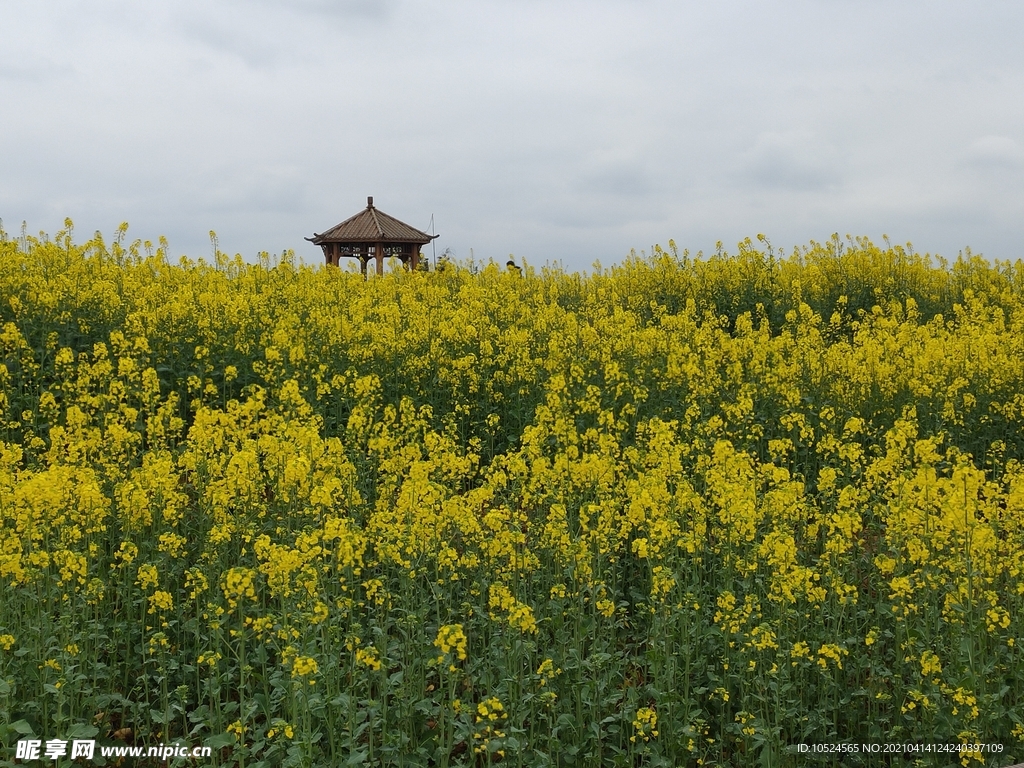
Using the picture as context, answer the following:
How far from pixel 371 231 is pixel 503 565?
1812 cm

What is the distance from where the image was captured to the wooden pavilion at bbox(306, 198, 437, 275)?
22219 mm

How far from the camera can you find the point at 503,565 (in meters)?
5.38

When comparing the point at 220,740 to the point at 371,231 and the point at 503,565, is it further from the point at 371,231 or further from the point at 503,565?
the point at 371,231

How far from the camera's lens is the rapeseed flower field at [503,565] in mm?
4605

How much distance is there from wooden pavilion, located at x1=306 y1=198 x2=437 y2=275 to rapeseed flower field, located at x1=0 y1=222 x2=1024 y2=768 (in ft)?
42.5

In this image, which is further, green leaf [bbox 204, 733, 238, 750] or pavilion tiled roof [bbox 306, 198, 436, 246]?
pavilion tiled roof [bbox 306, 198, 436, 246]

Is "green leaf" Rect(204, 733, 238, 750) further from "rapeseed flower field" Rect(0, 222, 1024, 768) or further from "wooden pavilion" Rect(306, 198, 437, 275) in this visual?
"wooden pavilion" Rect(306, 198, 437, 275)

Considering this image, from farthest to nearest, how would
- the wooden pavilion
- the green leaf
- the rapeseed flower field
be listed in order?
the wooden pavilion, the rapeseed flower field, the green leaf

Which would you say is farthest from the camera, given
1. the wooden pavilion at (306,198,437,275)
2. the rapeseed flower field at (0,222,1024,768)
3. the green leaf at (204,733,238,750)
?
the wooden pavilion at (306,198,437,275)

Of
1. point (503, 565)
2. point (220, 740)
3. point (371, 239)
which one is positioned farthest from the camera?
point (371, 239)

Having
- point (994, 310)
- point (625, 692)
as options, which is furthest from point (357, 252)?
point (625, 692)

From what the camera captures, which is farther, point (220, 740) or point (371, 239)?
point (371, 239)

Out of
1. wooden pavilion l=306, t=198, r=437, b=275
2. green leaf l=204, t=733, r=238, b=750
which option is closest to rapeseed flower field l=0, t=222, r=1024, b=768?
green leaf l=204, t=733, r=238, b=750

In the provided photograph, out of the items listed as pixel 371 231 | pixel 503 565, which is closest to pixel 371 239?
pixel 371 231
